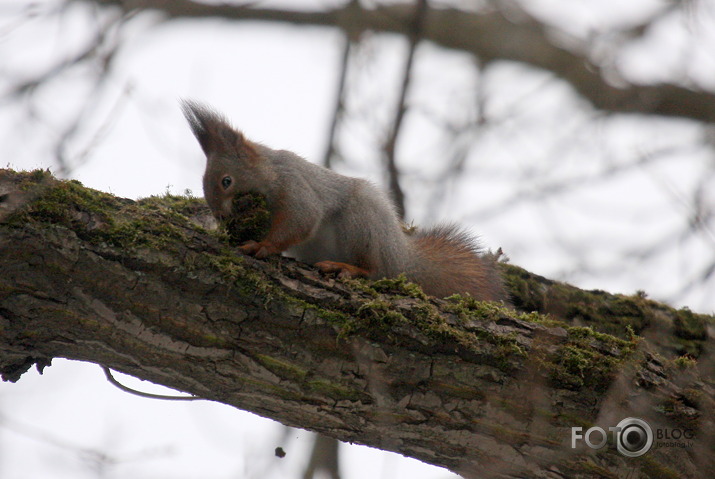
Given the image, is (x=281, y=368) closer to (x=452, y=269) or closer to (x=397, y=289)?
(x=397, y=289)

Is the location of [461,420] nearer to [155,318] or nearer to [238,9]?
[155,318]

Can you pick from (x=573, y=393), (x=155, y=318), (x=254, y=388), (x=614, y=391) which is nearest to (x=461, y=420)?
(x=573, y=393)

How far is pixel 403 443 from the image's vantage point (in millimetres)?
2484

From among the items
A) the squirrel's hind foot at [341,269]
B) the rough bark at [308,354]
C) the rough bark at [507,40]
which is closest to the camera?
the rough bark at [308,354]

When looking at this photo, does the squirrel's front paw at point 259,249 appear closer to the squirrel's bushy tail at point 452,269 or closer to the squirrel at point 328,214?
the squirrel at point 328,214

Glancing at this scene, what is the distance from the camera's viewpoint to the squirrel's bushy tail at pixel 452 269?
3.72m

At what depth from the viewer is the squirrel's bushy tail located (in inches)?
146

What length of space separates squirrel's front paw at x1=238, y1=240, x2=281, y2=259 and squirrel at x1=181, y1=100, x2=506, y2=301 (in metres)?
0.32

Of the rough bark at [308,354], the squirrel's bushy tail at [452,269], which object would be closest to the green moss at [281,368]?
the rough bark at [308,354]

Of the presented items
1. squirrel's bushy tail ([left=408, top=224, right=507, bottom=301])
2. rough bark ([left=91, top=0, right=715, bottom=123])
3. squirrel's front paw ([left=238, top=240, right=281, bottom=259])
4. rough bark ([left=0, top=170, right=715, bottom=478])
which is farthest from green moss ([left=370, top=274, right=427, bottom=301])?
rough bark ([left=91, top=0, right=715, bottom=123])

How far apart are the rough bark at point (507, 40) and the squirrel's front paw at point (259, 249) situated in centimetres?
227

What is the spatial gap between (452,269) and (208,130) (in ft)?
5.27

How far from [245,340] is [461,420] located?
0.85 metres

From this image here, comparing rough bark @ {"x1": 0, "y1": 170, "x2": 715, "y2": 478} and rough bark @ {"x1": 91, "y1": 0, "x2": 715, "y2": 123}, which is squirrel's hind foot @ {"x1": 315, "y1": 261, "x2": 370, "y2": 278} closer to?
rough bark @ {"x1": 0, "y1": 170, "x2": 715, "y2": 478}
